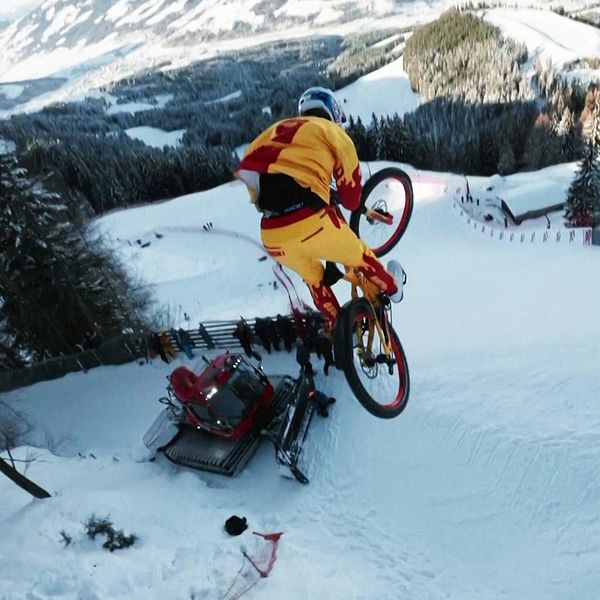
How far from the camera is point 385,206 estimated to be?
7230mm

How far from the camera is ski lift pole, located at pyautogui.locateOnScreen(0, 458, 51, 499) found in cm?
887

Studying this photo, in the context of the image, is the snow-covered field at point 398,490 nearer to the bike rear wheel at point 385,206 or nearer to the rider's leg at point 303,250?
the bike rear wheel at point 385,206

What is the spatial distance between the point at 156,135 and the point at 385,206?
150 metres

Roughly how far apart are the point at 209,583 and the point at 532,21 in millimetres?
180904

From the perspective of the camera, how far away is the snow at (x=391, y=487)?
22.3ft

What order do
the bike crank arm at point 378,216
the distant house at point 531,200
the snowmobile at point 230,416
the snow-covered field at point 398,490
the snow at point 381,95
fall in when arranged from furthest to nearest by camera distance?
the snow at point 381,95 → the distant house at point 531,200 → the snowmobile at point 230,416 → the snow-covered field at point 398,490 → the bike crank arm at point 378,216

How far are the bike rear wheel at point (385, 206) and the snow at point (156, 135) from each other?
13417 cm

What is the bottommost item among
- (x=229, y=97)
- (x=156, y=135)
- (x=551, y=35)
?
(x=551, y=35)

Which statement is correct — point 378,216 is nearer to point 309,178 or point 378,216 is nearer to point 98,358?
point 309,178

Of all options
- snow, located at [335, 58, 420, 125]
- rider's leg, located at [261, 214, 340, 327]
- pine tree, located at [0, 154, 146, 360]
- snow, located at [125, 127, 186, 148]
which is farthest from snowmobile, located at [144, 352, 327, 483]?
snow, located at [125, 127, 186, 148]

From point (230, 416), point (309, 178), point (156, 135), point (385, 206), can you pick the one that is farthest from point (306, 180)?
point (156, 135)

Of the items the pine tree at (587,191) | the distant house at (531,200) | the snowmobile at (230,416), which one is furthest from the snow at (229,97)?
the snowmobile at (230,416)

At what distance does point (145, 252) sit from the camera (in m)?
38.5

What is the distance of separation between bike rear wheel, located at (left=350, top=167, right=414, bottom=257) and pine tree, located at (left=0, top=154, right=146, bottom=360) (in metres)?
10.8
